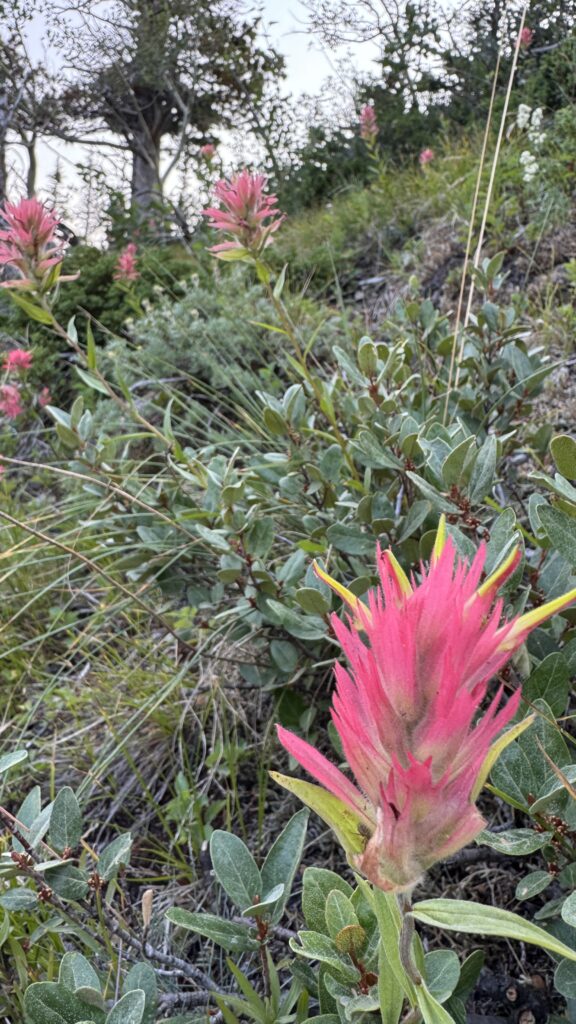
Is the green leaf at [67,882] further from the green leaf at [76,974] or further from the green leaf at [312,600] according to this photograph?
the green leaf at [312,600]

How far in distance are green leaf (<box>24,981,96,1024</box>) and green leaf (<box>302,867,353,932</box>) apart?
9.1 inches

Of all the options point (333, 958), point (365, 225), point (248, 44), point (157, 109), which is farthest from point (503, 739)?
point (248, 44)

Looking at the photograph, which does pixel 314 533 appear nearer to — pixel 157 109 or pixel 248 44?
pixel 157 109

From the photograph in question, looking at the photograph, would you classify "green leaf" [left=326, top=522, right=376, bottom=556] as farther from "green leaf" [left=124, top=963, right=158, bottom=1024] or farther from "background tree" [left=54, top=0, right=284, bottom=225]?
"background tree" [left=54, top=0, right=284, bottom=225]

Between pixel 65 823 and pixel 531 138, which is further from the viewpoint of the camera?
pixel 531 138

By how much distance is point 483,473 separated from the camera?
0.87 meters

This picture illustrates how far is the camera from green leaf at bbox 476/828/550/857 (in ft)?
2.04

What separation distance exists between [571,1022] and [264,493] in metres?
0.96

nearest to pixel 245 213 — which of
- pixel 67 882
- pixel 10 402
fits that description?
pixel 67 882

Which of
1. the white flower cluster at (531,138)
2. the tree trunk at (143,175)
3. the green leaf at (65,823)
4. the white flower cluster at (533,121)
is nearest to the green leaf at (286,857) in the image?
the green leaf at (65,823)

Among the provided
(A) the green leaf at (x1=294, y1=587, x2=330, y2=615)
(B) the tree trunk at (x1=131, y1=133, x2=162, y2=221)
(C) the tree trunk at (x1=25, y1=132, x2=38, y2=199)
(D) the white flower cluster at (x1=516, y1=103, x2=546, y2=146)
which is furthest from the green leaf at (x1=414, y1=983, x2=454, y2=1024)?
(B) the tree trunk at (x1=131, y1=133, x2=162, y2=221)

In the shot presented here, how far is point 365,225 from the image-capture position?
14.2ft

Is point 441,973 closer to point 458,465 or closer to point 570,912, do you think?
point 570,912

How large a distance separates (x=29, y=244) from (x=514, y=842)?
49.2 inches
